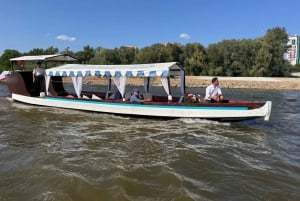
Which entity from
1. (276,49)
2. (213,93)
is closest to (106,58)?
(276,49)

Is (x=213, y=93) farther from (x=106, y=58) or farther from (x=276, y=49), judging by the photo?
(x=106, y=58)

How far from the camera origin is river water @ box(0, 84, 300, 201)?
6906mm

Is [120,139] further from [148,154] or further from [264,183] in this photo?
[264,183]

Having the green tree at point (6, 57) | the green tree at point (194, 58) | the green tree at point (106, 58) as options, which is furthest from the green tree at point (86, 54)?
the green tree at point (194, 58)

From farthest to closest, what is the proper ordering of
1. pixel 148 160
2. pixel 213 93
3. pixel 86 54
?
pixel 86 54 → pixel 213 93 → pixel 148 160

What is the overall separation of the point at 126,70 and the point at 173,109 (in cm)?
323

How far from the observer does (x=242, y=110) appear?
44.4 ft

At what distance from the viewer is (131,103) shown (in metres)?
15.7

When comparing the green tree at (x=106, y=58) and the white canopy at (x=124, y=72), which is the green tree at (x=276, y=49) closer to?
the green tree at (x=106, y=58)

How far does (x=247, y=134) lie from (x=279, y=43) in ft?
219

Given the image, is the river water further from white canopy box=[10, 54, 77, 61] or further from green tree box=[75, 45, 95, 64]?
green tree box=[75, 45, 95, 64]

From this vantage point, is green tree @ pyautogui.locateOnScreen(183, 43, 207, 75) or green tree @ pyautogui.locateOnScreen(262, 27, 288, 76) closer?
green tree @ pyautogui.locateOnScreen(262, 27, 288, 76)

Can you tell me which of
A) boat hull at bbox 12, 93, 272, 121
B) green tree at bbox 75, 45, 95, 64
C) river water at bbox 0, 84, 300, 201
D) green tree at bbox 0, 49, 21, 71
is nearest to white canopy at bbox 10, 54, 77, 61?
boat hull at bbox 12, 93, 272, 121

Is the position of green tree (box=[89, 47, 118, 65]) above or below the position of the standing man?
above
